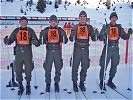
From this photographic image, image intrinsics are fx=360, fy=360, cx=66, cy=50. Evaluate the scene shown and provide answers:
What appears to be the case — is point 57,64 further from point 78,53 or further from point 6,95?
point 6,95

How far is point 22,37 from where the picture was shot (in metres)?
5.91

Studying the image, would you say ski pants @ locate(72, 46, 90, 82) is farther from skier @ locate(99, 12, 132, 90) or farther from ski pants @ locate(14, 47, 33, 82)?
A: ski pants @ locate(14, 47, 33, 82)

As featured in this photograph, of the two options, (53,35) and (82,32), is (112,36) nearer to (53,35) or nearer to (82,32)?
(82,32)

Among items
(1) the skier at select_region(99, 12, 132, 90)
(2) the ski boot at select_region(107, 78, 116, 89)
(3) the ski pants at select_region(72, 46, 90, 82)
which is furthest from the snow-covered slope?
(3) the ski pants at select_region(72, 46, 90, 82)

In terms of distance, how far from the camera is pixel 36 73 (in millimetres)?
7895

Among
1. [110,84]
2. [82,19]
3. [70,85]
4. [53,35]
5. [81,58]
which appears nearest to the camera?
[53,35]

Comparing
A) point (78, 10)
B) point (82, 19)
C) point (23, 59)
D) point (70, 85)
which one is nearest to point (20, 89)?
point (23, 59)

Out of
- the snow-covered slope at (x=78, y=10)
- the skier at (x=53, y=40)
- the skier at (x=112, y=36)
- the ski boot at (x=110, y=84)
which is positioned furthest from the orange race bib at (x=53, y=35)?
the snow-covered slope at (x=78, y=10)

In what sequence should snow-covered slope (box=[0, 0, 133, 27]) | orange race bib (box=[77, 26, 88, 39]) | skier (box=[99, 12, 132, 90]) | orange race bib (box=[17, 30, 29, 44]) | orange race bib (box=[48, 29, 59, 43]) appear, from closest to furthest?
orange race bib (box=[17, 30, 29, 44])
orange race bib (box=[48, 29, 59, 43])
orange race bib (box=[77, 26, 88, 39])
skier (box=[99, 12, 132, 90])
snow-covered slope (box=[0, 0, 133, 27])

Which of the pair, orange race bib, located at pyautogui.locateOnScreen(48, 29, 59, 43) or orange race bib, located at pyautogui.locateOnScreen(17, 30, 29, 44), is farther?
orange race bib, located at pyautogui.locateOnScreen(48, 29, 59, 43)

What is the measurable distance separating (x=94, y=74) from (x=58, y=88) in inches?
68.0

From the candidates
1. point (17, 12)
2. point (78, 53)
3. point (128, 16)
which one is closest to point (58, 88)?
point (78, 53)

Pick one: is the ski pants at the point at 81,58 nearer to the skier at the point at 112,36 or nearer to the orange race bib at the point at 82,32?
the orange race bib at the point at 82,32

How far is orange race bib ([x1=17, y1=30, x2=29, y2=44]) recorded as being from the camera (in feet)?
19.4
